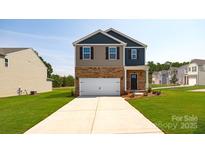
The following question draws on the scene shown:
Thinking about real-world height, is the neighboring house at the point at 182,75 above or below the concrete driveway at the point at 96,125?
above

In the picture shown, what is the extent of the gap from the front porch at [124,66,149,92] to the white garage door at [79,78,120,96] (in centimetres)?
229

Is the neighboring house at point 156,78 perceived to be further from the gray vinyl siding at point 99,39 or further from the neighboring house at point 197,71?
the gray vinyl siding at point 99,39

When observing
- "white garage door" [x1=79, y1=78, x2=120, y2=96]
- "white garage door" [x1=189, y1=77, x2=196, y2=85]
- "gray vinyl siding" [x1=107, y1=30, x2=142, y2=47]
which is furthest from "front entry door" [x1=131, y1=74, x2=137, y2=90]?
"white garage door" [x1=189, y1=77, x2=196, y2=85]

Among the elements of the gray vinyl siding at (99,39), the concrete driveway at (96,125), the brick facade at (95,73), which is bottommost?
the concrete driveway at (96,125)

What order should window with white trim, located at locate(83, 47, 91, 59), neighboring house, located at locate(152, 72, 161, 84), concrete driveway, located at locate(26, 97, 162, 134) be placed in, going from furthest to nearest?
neighboring house, located at locate(152, 72, 161, 84) < window with white trim, located at locate(83, 47, 91, 59) < concrete driveway, located at locate(26, 97, 162, 134)

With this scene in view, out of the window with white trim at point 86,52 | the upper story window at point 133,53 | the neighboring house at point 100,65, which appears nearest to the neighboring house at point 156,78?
the upper story window at point 133,53

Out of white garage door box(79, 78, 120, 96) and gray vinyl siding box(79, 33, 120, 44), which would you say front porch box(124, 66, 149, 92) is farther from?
gray vinyl siding box(79, 33, 120, 44)

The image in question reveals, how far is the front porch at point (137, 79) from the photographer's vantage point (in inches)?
885

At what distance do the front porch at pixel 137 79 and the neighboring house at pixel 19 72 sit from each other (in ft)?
23.8

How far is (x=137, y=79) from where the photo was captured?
2267cm

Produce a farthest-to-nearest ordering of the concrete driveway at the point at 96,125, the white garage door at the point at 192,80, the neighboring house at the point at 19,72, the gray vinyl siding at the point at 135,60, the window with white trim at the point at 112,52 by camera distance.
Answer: the white garage door at the point at 192,80, the gray vinyl siding at the point at 135,60, the window with white trim at the point at 112,52, the neighboring house at the point at 19,72, the concrete driveway at the point at 96,125

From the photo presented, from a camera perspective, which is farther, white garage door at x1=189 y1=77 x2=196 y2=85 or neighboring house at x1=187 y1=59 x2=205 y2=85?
white garage door at x1=189 y1=77 x2=196 y2=85

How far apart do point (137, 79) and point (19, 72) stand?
399 inches

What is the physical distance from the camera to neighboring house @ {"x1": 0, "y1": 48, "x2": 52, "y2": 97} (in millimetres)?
17688
